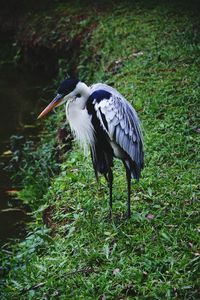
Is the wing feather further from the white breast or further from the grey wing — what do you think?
the white breast

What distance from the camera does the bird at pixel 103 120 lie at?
4207 mm

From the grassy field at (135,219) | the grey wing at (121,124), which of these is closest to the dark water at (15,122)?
the grassy field at (135,219)

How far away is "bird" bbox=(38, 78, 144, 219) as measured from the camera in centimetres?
421

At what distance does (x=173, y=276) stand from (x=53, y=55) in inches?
298

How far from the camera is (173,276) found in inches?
146

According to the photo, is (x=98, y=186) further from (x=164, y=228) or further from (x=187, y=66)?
(x=187, y=66)

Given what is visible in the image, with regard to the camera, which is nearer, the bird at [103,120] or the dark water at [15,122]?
the bird at [103,120]

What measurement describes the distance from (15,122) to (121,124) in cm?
458

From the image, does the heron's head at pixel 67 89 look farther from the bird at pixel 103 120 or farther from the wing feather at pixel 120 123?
the wing feather at pixel 120 123

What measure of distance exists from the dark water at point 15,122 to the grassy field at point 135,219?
0.82 ft

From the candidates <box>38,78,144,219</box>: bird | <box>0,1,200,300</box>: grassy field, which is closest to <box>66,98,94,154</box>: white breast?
<box>38,78,144,219</box>: bird

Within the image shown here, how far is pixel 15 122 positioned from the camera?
28.1 feet

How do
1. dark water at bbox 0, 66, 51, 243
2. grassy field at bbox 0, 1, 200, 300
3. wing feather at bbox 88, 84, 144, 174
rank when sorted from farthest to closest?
1. dark water at bbox 0, 66, 51, 243
2. wing feather at bbox 88, 84, 144, 174
3. grassy field at bbox 0, 1, 200, 300

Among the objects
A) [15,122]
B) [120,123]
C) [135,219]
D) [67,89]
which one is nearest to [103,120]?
[120,123]
